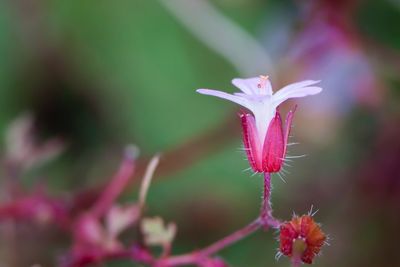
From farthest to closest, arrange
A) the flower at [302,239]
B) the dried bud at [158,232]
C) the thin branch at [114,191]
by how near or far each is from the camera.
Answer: the thin branch at [114,191] < the dried bud at [158,232] < the flower at [302,239]

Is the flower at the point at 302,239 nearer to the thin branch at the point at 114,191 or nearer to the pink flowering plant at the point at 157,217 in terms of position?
the pink flowering plant at the point at 157,217

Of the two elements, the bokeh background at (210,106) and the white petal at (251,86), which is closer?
the white petal at (251,86)

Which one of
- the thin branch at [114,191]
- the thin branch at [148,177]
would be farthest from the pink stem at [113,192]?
the thin branch at [148,177]

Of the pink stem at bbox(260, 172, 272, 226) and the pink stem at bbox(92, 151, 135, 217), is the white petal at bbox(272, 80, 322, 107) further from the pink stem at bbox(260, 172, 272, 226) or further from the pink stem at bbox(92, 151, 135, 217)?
the pink stem at bbox(92, 151, 135, 217)

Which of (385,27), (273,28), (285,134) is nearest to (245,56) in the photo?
(273,28)

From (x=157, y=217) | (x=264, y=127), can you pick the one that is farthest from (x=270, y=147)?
(x=157, y=217)

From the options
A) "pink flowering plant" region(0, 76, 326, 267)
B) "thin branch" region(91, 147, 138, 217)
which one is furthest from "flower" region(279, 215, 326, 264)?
"thin branch" region(91, 147, 138, 217)
